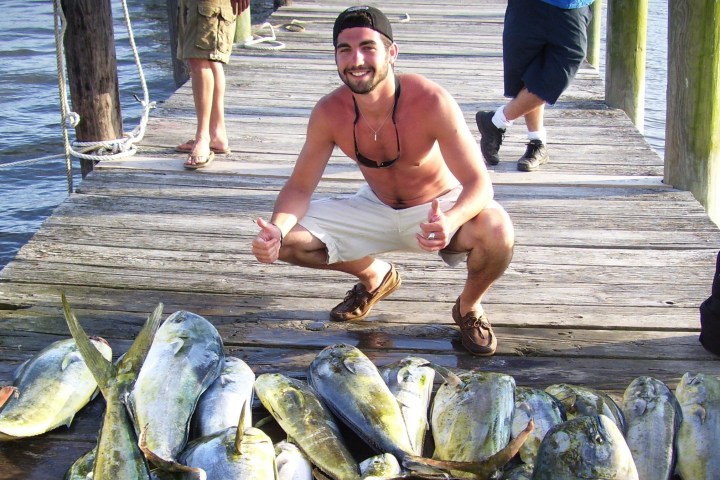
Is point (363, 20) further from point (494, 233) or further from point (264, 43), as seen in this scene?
point (264, 43)

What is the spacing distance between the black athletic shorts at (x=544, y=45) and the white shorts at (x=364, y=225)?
6.14 feet

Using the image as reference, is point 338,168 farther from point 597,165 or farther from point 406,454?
point 406,454

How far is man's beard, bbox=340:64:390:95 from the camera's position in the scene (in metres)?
3.39

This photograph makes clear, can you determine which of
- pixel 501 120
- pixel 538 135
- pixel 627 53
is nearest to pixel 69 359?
pixel 501 120

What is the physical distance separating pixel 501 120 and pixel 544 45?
1.62 ft

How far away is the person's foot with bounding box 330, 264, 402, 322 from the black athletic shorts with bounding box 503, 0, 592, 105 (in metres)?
2.08

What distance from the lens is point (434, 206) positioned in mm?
3105

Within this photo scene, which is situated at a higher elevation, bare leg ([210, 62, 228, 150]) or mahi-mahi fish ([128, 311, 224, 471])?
bare leg ([210, 62, 228, 150])

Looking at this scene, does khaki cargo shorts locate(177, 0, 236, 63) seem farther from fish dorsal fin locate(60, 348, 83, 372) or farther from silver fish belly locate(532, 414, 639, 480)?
silver fish belly locate(532, 414, 639, 480)

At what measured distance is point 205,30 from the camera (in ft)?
17.8

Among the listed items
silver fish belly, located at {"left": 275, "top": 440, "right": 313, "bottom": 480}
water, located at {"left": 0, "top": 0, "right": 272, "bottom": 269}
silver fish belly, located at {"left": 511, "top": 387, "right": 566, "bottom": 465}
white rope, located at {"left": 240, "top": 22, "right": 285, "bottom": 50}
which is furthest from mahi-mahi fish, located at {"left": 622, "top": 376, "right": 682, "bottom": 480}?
white rope, located at {"left": 240, "top": 22, "right": 285, "bottom": 50}

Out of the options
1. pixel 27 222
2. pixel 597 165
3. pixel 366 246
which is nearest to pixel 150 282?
pixel 366 246

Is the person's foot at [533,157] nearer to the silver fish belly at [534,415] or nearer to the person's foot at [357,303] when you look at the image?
the person's foot at [357,303]

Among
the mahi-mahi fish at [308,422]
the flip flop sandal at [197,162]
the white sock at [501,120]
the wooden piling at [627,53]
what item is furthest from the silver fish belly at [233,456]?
the wooden piling at [627,53]
